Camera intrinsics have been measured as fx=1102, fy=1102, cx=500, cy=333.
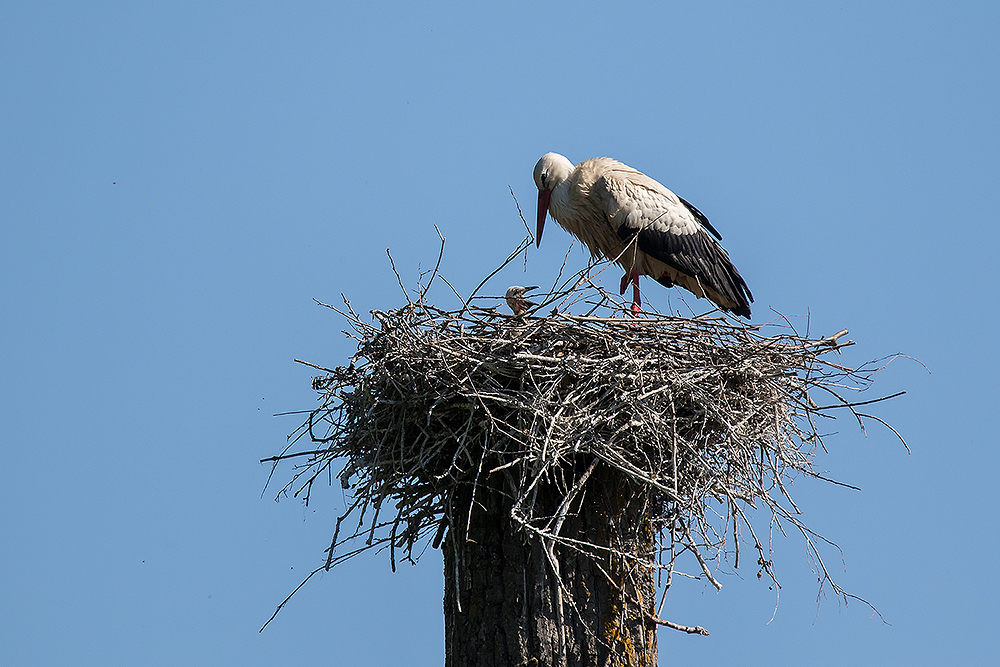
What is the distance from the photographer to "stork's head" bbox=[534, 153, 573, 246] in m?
8.34

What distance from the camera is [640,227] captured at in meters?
7.79

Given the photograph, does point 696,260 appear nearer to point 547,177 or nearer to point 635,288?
point 635,288

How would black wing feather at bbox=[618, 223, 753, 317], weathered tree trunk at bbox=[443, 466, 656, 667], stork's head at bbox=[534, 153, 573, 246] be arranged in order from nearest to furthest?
weathered tree trunk at bbox=[443, 466, 656, 667], black wing feather at bbox=[618, 223, 753, 317], stork's head at bbox=[534, 153, 573, 246]

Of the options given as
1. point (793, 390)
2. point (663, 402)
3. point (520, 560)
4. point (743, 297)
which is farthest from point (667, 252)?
point (520, 560)

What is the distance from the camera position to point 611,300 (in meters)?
5.02

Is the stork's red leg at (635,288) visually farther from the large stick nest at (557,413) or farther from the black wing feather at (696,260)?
the large stick nest at (557,413)

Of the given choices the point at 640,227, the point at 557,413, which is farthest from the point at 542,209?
the point at 557,413

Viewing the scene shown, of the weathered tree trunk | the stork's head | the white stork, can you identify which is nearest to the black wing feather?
the white stork

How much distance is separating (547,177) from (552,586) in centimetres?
457

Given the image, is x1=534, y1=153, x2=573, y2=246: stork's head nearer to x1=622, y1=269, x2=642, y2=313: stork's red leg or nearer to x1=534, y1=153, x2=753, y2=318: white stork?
x1=534, y1=153, x2=753, y2=318: white stork

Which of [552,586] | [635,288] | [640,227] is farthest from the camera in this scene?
[635,288]

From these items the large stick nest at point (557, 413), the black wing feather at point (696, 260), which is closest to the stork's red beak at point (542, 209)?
the black wing feather at point (696, 260)

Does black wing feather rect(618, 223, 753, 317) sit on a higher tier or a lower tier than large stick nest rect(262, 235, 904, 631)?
higher

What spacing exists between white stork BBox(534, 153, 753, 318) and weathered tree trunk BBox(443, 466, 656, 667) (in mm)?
3402
